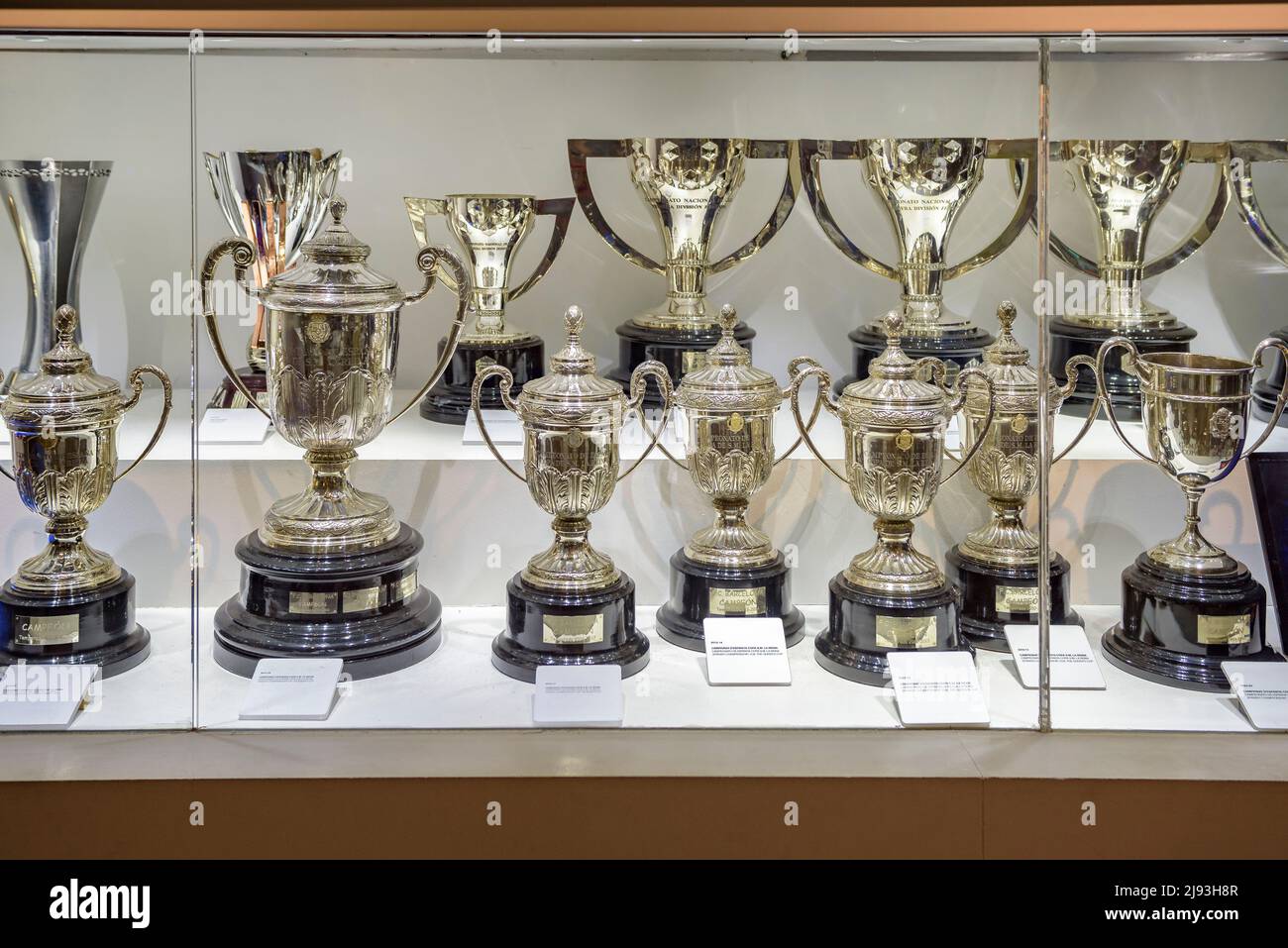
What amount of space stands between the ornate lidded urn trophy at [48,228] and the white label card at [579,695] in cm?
69

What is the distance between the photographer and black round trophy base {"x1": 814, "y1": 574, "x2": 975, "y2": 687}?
61.7 inches

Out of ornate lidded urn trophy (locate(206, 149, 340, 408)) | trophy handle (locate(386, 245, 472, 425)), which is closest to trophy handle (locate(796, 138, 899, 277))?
trophy handle (locate(386, 245, 472, 425))

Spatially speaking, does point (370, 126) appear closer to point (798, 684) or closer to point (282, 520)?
point (282, 520)

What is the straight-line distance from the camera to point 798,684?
1.55m

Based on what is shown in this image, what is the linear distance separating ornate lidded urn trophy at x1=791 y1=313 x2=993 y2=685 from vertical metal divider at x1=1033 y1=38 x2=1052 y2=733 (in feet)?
0.39

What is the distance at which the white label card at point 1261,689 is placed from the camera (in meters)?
1.44

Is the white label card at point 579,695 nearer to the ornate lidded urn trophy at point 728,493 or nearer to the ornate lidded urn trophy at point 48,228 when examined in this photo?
the ornate lidded urn trophy at point 728,493

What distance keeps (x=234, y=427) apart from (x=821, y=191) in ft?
2.81

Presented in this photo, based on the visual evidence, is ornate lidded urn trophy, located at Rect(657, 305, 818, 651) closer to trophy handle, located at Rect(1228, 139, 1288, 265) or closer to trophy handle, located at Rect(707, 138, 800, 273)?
trophy handle, located at Rect(707, 138, 800, 273)

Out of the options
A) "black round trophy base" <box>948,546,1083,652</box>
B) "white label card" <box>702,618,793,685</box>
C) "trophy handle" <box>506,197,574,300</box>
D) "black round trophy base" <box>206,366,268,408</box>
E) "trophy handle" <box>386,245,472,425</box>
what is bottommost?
"white label card" <box>702,618,793,685</box>

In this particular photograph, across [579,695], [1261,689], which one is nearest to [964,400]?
[1261,689]

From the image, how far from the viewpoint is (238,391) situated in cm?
177

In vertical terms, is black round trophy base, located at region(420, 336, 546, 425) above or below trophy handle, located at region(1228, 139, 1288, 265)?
below
